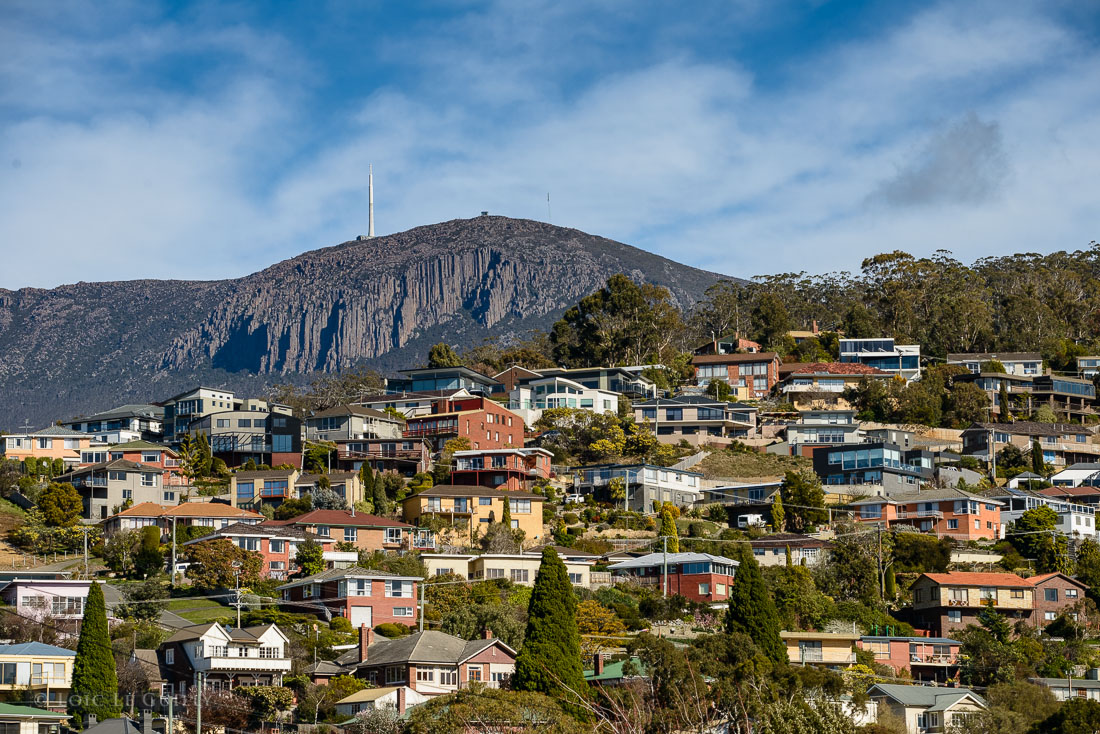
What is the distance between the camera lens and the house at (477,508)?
298 feet

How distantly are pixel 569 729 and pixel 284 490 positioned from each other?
55862 mm

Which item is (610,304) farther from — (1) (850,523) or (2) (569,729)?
(2) (569,729)

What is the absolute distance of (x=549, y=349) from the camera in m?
154

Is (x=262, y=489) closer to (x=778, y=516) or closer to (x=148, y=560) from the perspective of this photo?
(x=148, y=560)

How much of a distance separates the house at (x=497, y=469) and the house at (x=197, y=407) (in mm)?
27254

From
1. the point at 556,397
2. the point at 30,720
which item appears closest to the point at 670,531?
the point at 556,397

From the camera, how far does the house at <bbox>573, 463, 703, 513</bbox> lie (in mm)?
97938

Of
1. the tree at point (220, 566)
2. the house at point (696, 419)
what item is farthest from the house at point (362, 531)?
the house at point (696, 419)

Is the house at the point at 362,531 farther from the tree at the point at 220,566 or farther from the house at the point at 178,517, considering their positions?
the tree at the point at 220,566

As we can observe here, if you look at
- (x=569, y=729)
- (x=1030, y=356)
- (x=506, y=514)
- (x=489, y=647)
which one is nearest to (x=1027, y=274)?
(x=1030, y=356)

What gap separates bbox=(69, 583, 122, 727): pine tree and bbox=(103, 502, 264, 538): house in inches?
939

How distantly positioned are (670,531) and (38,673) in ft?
128

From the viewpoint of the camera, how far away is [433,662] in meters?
62.9

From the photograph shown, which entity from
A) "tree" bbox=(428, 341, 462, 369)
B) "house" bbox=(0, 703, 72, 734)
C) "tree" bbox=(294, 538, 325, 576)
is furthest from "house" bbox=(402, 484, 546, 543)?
"tree" bbox=(428, 341, 462, 369)
